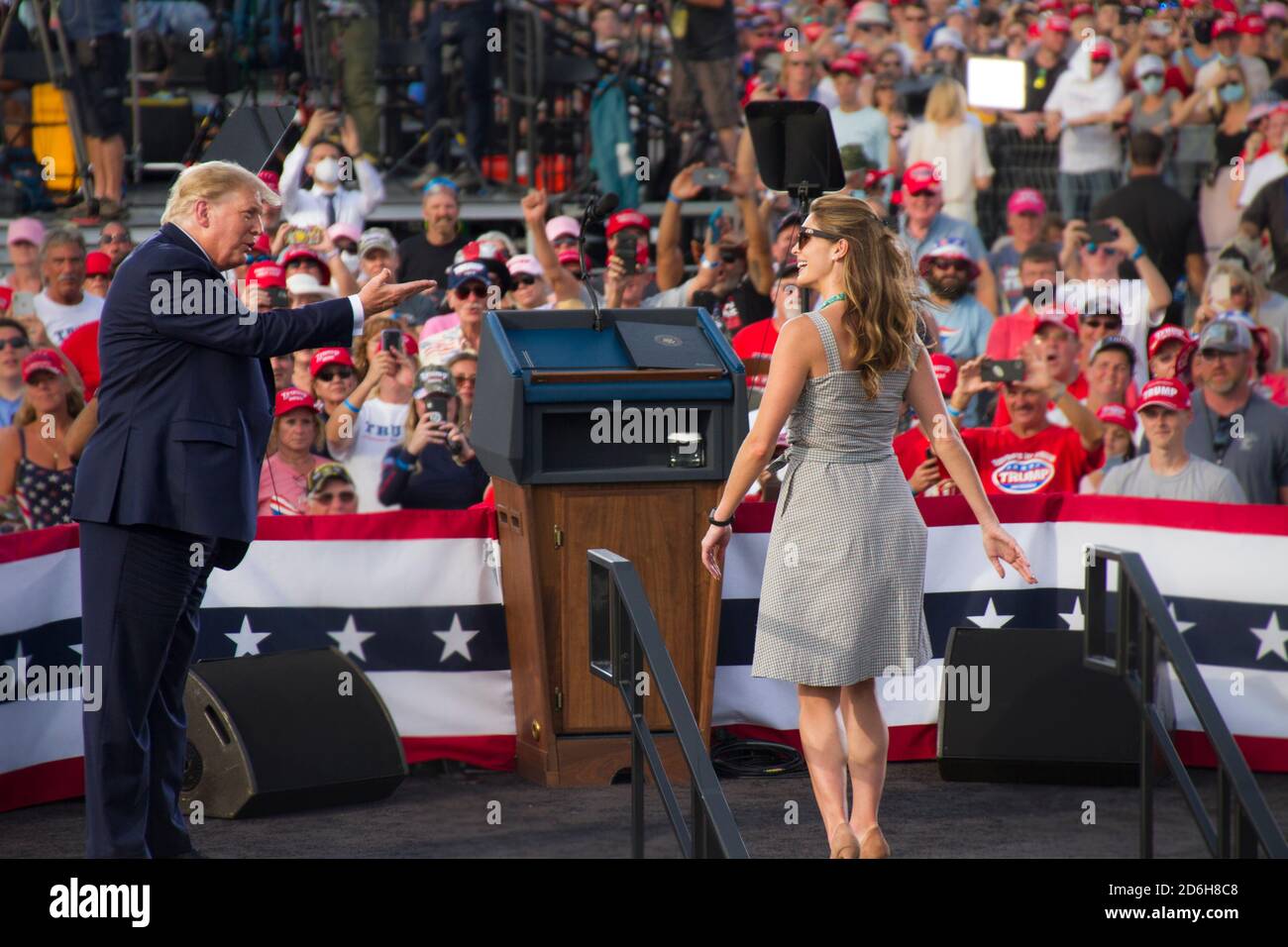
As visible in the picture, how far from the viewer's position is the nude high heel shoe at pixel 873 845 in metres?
5.25

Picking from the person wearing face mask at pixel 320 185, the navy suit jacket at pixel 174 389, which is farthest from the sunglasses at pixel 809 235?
the person wearing face mask at pixel 320 185

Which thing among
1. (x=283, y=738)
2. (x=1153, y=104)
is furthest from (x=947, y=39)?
(x=283, y=738)

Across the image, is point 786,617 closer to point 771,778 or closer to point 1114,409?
point 771,778

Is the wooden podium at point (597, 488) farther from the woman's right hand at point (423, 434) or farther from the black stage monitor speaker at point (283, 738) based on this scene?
the woman's right hand at point (423, 434)

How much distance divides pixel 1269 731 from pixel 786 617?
8.33 ft

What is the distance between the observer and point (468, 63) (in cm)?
1383

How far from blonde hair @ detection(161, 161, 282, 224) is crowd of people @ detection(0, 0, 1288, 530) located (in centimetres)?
156

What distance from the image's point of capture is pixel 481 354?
260 inches

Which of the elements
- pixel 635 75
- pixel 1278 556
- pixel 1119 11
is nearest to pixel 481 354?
pixel 1278 556

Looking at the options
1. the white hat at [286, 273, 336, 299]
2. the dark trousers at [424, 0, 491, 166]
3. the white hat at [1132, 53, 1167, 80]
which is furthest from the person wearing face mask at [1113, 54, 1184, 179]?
the white hat at [286, 273, 336, 299]

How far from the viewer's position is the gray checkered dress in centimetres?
520

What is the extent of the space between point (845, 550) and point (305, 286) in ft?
16.9
